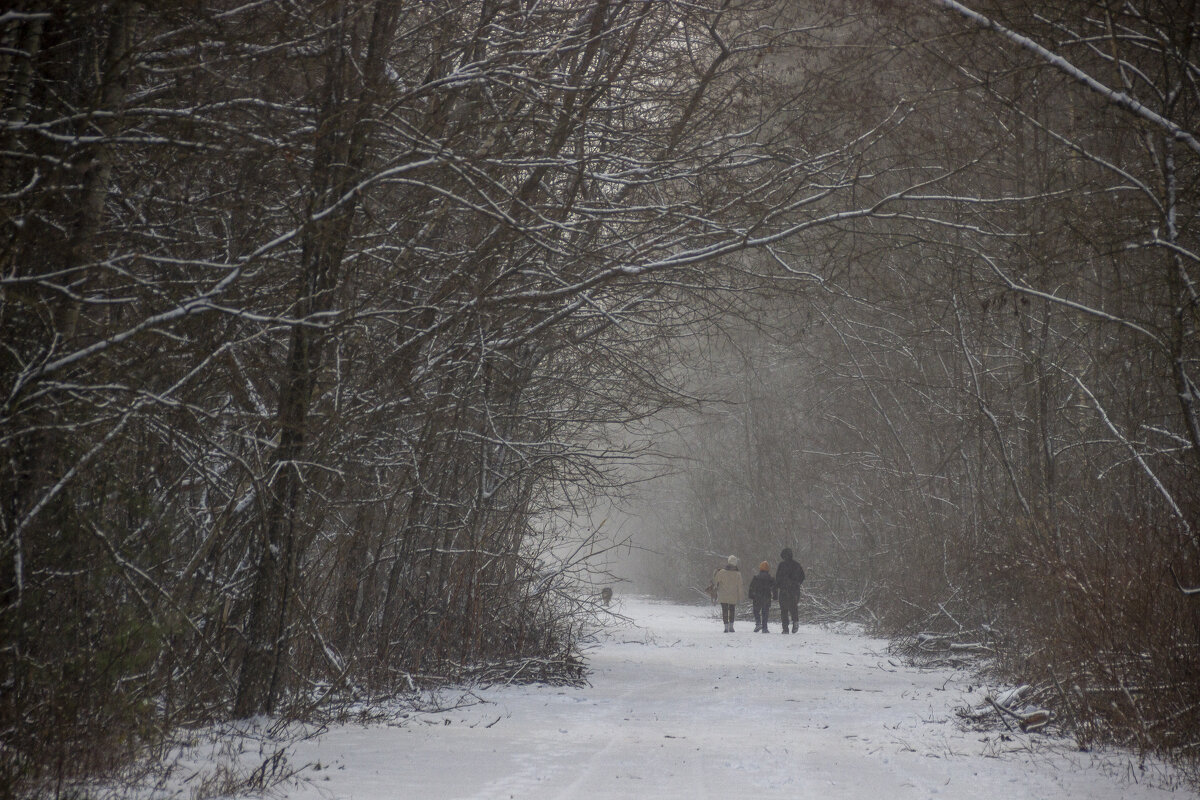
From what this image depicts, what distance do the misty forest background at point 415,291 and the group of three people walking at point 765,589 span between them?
947cm

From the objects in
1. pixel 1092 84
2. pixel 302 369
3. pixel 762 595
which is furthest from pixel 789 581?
pixel 1092 84

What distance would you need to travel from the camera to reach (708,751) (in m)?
7.36

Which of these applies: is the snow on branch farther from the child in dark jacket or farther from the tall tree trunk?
the child in dark jacket

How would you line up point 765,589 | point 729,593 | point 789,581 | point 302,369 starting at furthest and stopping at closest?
point 729,593 < point 765,589 < point 789,581 < point 302,369

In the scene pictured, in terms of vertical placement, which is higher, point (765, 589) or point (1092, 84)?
point (1092, 84)

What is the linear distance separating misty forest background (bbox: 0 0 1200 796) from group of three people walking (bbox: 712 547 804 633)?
9470 mm

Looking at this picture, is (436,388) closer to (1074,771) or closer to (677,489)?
(1074,771)

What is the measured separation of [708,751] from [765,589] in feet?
50.8

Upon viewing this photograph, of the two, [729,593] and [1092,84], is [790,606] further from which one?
[1092,84]

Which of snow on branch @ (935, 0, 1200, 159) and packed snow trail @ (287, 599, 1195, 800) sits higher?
snow on branch @ (935, 0, 1200, 159)

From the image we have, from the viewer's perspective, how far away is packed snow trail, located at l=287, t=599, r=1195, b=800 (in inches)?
231

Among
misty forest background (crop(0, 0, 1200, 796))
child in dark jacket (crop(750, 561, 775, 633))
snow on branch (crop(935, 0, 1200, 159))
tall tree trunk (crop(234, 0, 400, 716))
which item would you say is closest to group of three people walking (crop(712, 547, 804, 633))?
child in dark jacket (crop(750, 561, 775, 633))

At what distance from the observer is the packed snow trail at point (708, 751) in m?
5.88

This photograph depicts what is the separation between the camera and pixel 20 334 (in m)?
4.98
